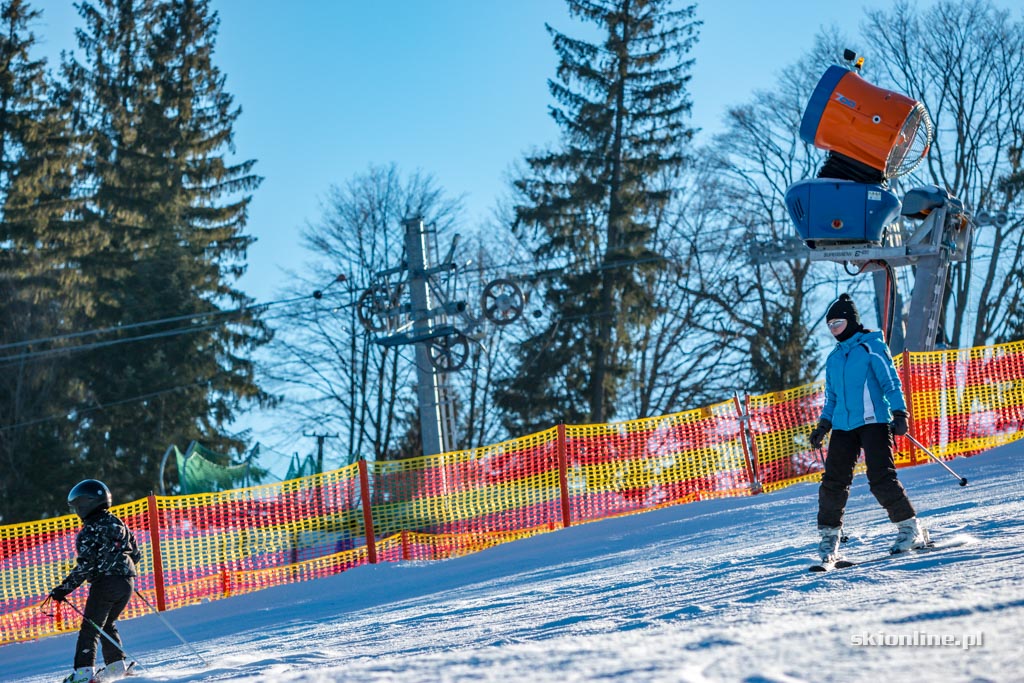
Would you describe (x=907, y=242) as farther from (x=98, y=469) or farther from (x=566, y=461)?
(x=98, y=469)

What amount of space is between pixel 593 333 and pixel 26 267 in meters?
16.8

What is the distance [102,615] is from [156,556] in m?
6.45

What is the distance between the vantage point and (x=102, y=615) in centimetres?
835

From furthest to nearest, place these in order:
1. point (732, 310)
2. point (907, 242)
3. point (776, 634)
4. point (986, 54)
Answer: point (732, 310)
point (986, 54)
point (907, 242)
point (776, 634)

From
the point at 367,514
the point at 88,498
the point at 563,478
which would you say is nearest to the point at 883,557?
the point at 88,498

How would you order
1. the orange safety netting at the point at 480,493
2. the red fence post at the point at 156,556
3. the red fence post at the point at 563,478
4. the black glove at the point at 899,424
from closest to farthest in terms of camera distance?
the black glove at the point at 899,424, the red fence post at the point at 156,556, the orange safety netting at the point at 480,493, the red fence post at the point at 563,478

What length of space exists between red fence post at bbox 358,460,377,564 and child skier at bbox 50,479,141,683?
728 centimetres

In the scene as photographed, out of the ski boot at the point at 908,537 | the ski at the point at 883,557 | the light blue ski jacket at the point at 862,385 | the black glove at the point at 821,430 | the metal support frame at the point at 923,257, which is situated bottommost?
the ski at the point at 883,557

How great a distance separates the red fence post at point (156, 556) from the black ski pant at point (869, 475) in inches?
367

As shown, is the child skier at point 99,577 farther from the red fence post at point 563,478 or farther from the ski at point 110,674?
the red fence post at point 563,478

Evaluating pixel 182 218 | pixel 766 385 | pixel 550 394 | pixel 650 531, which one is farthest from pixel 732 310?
pixel 650 531

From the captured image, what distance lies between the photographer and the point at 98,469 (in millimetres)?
35562

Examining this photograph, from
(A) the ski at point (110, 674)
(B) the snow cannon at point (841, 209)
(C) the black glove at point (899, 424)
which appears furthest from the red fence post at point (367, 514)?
(C) the black glove at point (899, 424)

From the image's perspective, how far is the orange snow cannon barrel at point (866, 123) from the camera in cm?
1212
